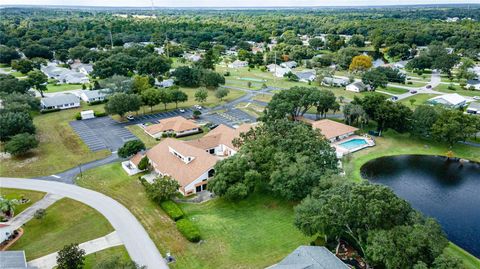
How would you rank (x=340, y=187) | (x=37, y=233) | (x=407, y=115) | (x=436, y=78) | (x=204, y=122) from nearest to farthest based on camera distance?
(x=340, y=187)
(x=37, y=233)
(x=407, y=115)
(x=204, y=122)
(x=436, y=78)

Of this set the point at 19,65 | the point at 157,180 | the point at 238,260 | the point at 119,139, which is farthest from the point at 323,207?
the point at 19,65

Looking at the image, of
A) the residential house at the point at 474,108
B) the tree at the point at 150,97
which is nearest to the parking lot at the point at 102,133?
the tree at the point at 150,97

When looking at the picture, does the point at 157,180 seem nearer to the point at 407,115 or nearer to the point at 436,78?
the point at 407,115

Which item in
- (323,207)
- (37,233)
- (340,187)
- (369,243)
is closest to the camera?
(369,243)

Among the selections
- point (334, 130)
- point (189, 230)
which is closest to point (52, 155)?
point (189, 230)

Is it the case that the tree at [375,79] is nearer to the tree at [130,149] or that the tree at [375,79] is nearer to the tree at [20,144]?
the tree at [130,149]

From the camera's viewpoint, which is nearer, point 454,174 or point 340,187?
point 340,187

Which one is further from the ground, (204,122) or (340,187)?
(340,187)
